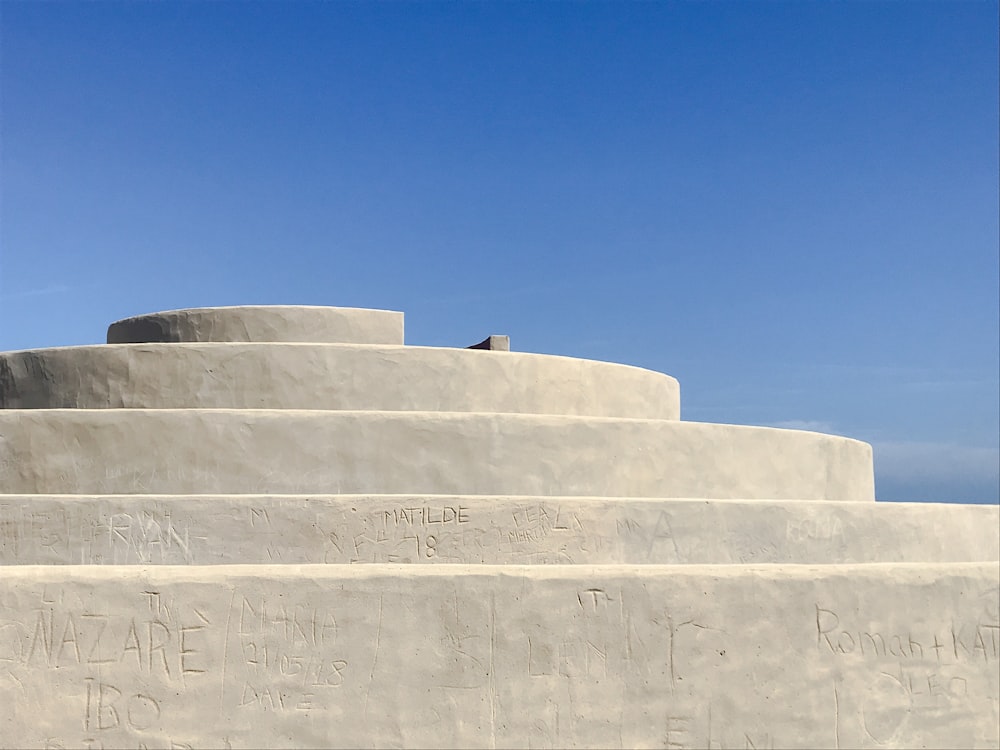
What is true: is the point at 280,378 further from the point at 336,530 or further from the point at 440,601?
the point at 440,601

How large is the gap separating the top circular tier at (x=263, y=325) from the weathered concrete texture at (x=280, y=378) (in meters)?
1.65

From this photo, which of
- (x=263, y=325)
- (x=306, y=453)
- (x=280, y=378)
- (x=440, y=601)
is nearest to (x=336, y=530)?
(x=306, y=453)

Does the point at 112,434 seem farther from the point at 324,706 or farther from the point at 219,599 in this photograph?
the point at 324,706

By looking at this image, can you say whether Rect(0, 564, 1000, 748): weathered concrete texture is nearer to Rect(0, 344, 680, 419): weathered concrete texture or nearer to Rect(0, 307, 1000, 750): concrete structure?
Rect(0, 307, 1000, 750): concrete structure

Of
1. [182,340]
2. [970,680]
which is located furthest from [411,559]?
[182,340]

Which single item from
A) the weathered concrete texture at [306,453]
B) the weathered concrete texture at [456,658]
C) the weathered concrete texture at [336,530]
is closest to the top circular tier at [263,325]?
the weathered concrete texture at [306,453]

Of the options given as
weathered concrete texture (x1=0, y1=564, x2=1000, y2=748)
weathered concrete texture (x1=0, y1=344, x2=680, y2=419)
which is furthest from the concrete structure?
weathered concrete texture (x1=0, y1=344, x2=680, y2=419)

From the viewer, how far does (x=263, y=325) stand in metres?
11.8

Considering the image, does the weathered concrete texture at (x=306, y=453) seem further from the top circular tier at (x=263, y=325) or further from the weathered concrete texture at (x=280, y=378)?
the top circular tier at (x=263, y=325)

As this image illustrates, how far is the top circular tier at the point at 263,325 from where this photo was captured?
11.8m

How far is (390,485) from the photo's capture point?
8883 millimetres

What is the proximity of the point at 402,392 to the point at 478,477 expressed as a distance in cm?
177

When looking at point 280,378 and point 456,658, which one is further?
point 280,378

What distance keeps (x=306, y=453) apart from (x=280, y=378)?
1540mm
